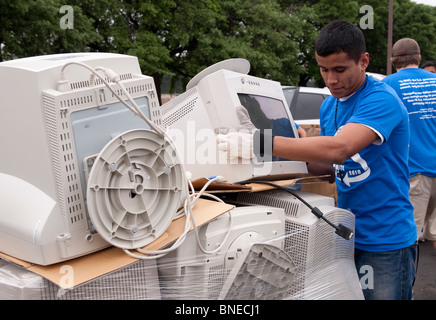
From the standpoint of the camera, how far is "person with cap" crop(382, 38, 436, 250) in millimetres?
3660

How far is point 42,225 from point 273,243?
838mm

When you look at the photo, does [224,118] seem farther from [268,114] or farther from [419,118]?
[419,118]

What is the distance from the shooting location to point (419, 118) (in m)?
3.64

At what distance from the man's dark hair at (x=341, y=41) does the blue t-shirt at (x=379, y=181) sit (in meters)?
0.18

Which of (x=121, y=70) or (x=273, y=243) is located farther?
(x=273, y=243)

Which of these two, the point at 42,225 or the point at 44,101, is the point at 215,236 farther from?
the point at 44,101

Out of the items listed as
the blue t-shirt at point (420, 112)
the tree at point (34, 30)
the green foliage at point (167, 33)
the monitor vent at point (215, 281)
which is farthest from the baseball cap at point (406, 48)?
the green foliage at point (167, 33)

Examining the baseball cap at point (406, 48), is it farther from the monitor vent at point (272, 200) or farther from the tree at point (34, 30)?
the tree at point (34, 30)

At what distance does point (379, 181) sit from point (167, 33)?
13.1m

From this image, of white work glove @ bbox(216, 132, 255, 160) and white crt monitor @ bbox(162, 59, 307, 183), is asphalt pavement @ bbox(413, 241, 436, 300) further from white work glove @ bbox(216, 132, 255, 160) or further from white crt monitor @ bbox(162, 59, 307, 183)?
white work glove @ bbox(216, 132, 255, 160)

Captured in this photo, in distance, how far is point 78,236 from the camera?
1.40m

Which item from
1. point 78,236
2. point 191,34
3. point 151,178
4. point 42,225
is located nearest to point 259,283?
point 151,178

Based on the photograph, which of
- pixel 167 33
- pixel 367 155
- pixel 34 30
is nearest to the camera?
pixel 367 155

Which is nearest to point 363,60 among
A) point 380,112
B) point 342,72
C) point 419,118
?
point 342,72
